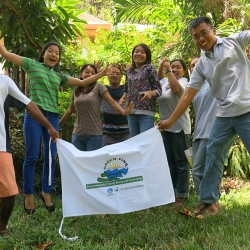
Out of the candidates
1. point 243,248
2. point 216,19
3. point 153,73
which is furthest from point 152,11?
point 243,248

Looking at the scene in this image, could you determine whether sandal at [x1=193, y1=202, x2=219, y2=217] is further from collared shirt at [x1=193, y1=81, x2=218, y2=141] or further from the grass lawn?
collared shirt at [x1=193, y1=81, x2=218, y2=141]

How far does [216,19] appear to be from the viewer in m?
6.78

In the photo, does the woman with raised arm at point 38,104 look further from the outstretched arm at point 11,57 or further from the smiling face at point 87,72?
the smiling face at point 87,72

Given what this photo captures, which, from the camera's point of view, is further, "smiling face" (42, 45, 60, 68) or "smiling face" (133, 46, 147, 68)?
"smiling face" (133, 46, 147, 68)

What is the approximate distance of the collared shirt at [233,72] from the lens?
10.1 ft

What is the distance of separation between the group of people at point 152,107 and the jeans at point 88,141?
0.5 inches

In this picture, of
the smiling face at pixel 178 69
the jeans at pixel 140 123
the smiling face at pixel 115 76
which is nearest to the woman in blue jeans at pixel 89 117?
the jeans at pixel 140 123

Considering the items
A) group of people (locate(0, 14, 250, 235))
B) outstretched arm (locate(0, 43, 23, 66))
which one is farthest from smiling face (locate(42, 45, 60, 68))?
outstretched arm (locate(0, 43, 23, 66))

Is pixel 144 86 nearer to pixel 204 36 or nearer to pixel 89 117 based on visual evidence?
pixel 89 117

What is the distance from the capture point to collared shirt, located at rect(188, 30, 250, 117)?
3074mm

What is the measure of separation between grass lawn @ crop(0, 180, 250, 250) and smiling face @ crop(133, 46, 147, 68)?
5.64 ft

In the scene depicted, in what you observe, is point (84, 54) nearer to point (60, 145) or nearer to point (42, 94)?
point (42, 94)

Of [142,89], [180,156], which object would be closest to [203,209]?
[180,156]

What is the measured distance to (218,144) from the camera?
10.8ft
